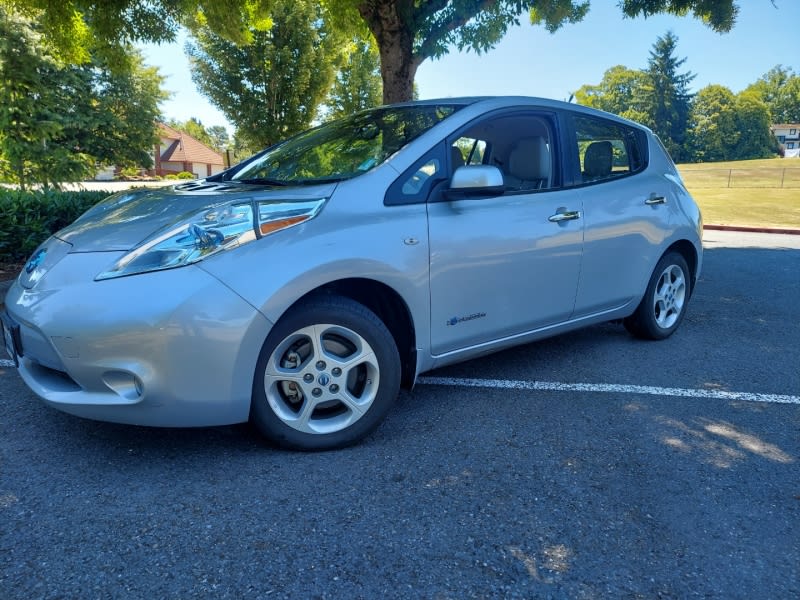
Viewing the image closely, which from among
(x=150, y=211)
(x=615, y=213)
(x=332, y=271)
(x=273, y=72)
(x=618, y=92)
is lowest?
(x=332, y=271)

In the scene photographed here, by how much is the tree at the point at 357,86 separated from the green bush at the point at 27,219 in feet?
46.2

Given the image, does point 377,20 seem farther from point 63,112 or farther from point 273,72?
point 63,112

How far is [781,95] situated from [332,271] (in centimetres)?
14702

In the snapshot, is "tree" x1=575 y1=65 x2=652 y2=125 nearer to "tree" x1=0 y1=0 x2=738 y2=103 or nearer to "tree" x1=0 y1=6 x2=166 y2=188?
"tree" x1=0 y1=6 x2=166 y2=188

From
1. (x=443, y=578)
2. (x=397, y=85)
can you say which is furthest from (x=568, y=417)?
(x=397, y=85)

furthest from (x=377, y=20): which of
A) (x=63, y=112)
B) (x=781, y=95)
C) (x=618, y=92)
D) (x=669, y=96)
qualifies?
(x=781, y=95)

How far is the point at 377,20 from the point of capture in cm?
873

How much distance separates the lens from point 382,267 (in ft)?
9.39

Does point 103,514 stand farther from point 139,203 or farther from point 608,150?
point 608,150

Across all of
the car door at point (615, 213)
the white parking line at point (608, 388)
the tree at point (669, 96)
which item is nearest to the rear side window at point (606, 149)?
the car door at point (615, 213)

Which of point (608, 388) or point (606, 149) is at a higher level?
point (606, 149)

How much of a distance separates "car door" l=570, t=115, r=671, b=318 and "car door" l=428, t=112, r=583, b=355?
0.16 m

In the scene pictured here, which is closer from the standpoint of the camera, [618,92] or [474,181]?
[474,181]

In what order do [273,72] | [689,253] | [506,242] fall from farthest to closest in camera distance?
[273,72] → [689,253] → [506,242]
